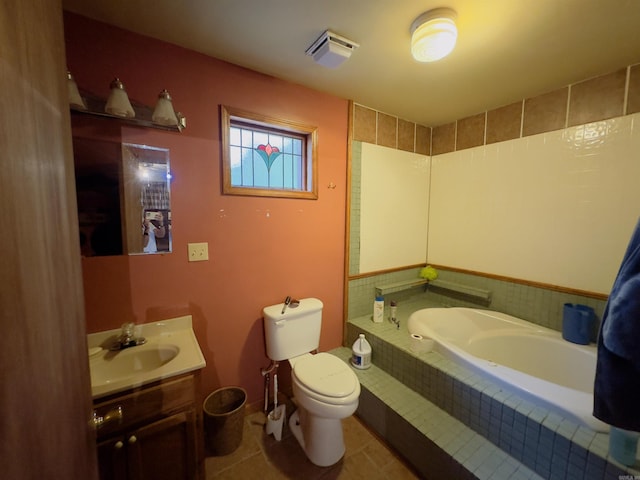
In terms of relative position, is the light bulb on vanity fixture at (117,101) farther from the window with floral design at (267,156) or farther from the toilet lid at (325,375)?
the toilet lid at (325,375)

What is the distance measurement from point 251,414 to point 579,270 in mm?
2578

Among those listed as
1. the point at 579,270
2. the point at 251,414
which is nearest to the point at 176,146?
the point at 251,414

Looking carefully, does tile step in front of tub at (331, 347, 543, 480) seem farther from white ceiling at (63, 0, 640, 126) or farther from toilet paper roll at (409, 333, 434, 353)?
white ceiling at (63, 0, 640, 126)

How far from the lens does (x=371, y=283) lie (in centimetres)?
241

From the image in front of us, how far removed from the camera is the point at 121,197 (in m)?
1.34

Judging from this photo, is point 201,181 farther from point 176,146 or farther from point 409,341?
point 409,341

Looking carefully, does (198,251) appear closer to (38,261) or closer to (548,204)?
(38,261)

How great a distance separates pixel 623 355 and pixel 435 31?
4.56ft

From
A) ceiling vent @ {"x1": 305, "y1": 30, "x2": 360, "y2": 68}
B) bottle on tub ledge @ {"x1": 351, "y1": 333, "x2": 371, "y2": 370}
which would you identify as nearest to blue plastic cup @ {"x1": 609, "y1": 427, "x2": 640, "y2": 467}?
bottle on tub ledge @ {"x1": 351, "y1": 333, "x2": 371, "y2": 370}

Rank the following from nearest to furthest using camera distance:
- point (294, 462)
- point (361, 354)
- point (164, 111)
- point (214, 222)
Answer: point (164, 111)
point (294, 462)
point (214, 222)
point (361, 354)

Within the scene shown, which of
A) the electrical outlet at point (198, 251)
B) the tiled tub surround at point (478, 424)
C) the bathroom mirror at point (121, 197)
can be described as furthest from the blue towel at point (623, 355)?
the bathroom mirror at point (121, 197)

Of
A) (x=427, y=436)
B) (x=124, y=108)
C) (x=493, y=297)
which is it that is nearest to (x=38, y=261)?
(x=124, y=108)

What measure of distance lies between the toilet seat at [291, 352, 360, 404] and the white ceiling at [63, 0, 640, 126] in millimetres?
1863

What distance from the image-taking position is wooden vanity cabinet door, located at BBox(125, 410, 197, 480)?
1.10 m
